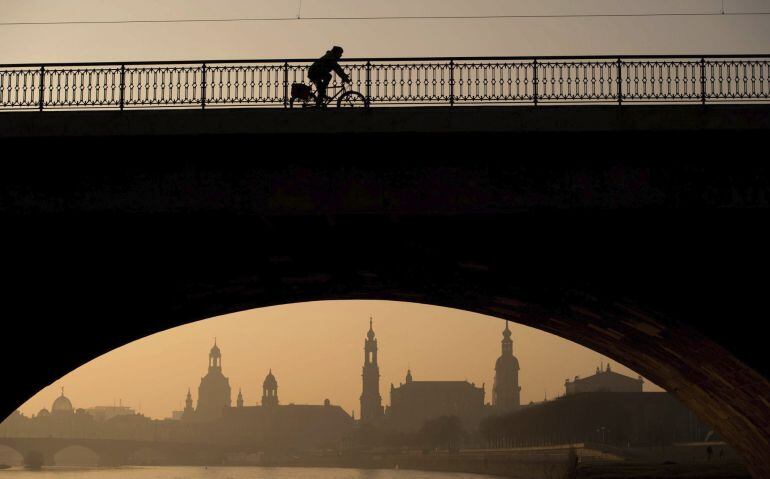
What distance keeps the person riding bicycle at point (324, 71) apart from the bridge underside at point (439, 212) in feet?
4.74

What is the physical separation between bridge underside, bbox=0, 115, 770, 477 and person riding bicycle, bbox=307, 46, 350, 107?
1445 millimetres

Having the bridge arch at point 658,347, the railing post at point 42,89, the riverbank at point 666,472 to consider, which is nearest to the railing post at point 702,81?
the bridge arch at point 658,347

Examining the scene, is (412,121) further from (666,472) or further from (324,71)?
(666,472)

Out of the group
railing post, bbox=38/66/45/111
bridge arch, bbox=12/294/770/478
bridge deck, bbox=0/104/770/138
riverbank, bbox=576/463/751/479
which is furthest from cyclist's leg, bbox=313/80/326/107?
riverbank, bbox=576/463/751/479

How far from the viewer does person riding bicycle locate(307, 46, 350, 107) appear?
21.9 metres

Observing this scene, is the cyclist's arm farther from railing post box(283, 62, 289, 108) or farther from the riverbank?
the riverbank

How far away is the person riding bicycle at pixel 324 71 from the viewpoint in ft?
71.7

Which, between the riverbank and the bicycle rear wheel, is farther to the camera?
the riverbank

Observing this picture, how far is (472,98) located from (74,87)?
714cm

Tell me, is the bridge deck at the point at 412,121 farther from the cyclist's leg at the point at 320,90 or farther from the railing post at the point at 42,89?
the cyclist's leg at the point at 320,90

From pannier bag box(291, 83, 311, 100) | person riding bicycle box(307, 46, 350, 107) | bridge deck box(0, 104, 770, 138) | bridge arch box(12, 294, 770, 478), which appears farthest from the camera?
bridge arch box(12, 294, 770, 478)

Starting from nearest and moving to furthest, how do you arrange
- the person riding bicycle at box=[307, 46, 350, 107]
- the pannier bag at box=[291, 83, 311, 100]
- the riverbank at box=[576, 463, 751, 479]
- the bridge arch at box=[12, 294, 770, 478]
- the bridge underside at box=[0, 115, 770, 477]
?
the bridge underside at box=[0, 115, 770, 477], the pannier bag at box=[291, 83, 311, 100], the person riding bicycle at box=[307, 46, 350, 107], the bridge arch at box=[12, 294, 770, 478], the riverbank at box=[576, 463, 751, 479]

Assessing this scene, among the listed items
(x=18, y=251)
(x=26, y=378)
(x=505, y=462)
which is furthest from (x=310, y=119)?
(x=505, y=462)

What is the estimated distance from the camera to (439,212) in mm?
20688
